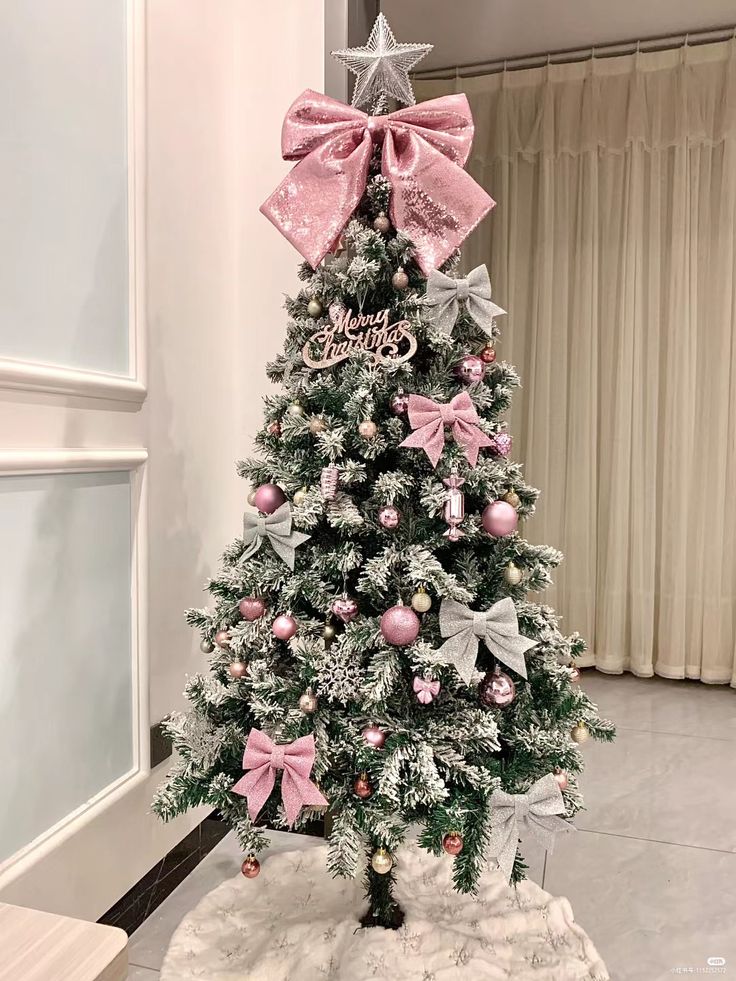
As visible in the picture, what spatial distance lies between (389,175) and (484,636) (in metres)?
0.76

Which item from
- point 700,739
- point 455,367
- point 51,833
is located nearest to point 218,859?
point 51,833

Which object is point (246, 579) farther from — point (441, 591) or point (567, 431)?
point (567, 431)

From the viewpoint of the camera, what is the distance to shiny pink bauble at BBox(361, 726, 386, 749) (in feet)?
3.48

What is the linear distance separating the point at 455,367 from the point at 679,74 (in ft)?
7.70

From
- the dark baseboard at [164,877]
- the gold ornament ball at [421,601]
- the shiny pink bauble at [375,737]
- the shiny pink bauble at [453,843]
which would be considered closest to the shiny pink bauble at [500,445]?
the gold ornament ball at [421,601]

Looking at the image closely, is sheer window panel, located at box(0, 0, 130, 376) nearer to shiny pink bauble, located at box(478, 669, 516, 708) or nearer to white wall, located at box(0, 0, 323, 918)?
white wall, located at box(0, 0, 323, 918)

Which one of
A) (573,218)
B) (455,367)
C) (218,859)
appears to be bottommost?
(218,859)

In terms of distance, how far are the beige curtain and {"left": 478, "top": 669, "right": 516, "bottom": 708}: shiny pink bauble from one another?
1961 mm

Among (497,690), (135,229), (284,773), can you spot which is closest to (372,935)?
(284,773)

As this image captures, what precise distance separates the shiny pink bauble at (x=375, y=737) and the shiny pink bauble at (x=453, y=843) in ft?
0.51

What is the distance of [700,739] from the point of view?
239 centimetres

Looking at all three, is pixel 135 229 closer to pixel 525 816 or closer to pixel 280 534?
pixel 280 534

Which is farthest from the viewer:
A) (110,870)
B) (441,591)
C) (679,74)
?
(679,74)

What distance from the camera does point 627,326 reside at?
2.84 metres
